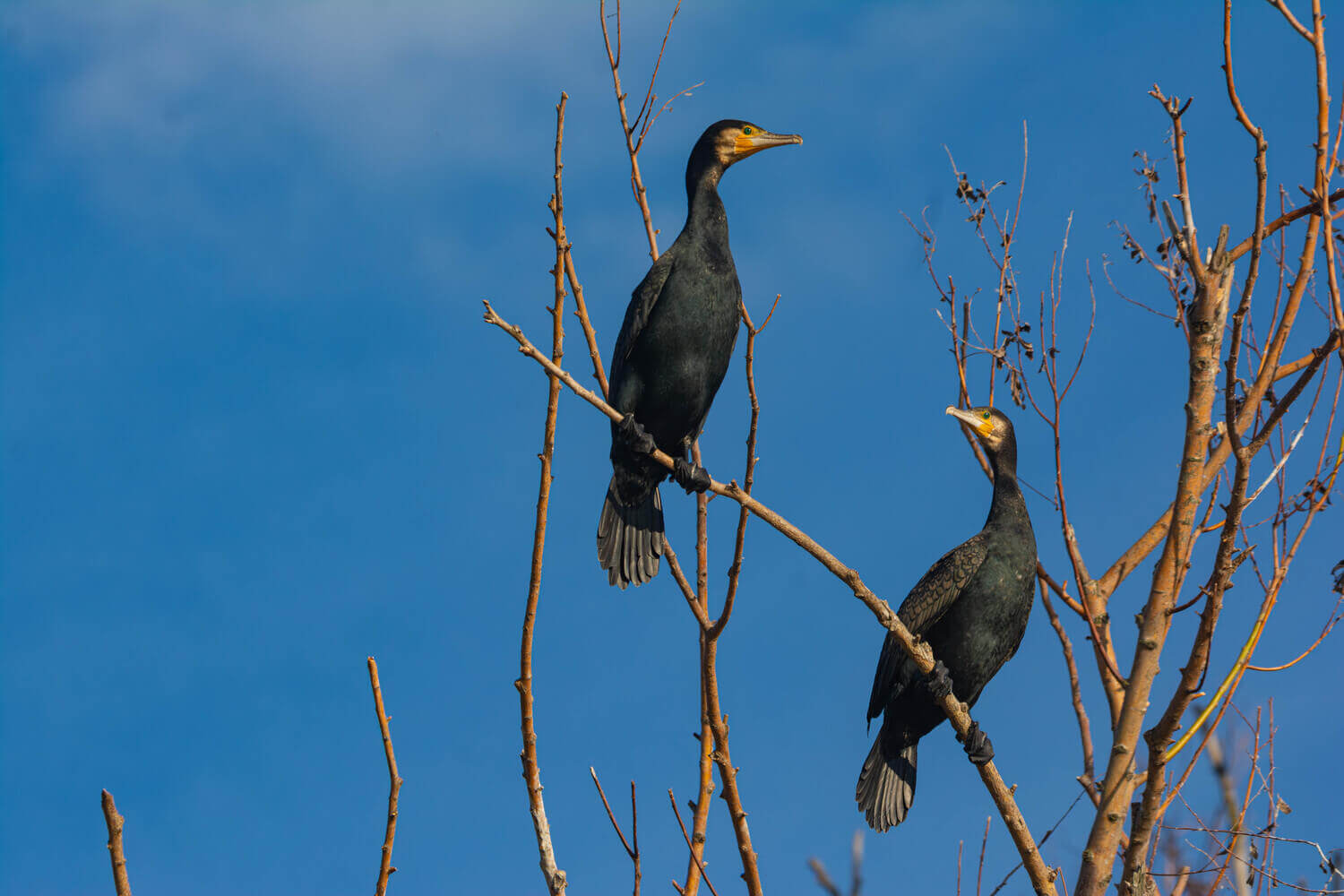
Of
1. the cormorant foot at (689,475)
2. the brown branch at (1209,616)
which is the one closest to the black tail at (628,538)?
the cormorant foot at (689,475)

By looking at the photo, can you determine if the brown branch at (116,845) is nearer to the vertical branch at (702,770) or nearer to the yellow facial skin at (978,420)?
the vertical branch at (702,770)

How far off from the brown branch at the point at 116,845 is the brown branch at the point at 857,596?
1.44 meters

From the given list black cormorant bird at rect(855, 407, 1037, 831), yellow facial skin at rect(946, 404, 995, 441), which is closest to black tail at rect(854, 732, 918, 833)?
black cormorant bird at rect(855, 407, 1037, 831)

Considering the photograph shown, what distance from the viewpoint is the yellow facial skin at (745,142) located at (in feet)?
17.5

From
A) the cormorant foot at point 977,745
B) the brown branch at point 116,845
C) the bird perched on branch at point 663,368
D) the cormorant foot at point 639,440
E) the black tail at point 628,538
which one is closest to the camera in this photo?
the brown branch at point 116,845

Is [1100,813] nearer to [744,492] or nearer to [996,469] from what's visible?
[744,492]

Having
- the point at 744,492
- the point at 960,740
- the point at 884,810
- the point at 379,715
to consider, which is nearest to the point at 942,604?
the point at 960,740

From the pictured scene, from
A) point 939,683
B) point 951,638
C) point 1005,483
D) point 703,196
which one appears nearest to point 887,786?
point 951,638

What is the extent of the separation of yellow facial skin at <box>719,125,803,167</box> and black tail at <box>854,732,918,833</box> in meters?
2.61

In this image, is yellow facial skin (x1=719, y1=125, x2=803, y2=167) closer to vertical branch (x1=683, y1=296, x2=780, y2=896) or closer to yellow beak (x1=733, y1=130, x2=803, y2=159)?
yellow beak (x1=733, y1=130, x2=803, y2=159)

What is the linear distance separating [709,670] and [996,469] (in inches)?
95.6

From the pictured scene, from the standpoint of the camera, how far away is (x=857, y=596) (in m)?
3.41

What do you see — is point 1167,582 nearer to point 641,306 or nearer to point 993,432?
point 993,432

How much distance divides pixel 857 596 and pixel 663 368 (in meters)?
1.72
